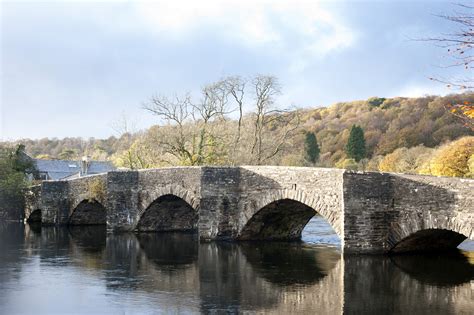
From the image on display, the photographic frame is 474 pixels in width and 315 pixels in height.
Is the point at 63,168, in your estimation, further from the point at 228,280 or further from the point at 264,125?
the point at 228,280

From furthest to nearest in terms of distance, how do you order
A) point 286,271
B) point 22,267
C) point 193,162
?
point 193,162
point 22,267
point 286,271

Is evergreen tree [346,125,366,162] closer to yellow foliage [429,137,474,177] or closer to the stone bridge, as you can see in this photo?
yellow foliage [429,137,474,177]

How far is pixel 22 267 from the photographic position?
16.1 m

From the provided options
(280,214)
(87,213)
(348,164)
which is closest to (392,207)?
(280,214)

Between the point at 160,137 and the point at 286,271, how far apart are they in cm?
2055

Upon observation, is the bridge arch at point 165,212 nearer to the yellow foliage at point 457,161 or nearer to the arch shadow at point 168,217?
the arch shadow at point 168,217

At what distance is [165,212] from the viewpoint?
25062mm

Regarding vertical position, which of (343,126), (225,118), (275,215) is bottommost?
(275,215)

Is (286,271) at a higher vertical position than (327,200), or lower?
lower

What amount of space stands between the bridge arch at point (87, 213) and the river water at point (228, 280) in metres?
8.78

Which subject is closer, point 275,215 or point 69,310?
point 69,310

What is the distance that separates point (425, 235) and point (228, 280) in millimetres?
5672

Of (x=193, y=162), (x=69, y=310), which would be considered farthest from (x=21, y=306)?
(x=193, y=162)

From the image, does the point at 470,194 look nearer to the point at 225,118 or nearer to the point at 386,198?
the point at 386,198
